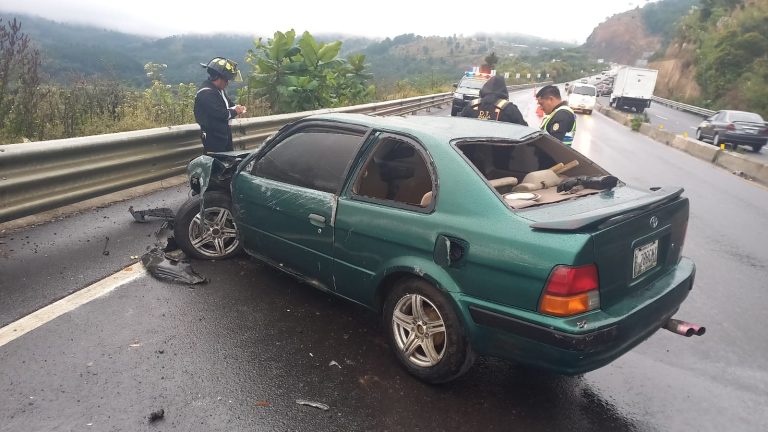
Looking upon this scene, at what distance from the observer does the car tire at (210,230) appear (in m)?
4.72

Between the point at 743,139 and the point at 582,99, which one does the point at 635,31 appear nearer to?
the point at 582,99

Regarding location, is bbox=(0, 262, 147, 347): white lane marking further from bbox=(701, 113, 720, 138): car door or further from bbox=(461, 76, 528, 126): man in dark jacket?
bbox=(701, 113, 720, 138): car door

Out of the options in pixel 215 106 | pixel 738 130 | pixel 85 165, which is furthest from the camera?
pixel 738 130

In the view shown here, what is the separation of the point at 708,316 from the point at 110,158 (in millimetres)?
6568

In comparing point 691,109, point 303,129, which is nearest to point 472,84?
point 303,129

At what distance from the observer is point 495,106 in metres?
6.77

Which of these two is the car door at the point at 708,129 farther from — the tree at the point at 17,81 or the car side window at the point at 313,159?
the tree at the point at 17,81

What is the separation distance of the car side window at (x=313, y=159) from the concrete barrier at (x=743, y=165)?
523 inches

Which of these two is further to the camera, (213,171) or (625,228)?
(213,171)

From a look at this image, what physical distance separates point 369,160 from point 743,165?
48.0ft

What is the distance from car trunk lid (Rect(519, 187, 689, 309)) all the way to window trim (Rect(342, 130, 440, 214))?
569 millimetres

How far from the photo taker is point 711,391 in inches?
130

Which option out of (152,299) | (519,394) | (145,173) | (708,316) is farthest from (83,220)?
(708,316)

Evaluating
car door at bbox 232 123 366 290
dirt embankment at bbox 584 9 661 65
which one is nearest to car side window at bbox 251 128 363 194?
car door at bbox 232 123 366 290
